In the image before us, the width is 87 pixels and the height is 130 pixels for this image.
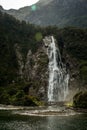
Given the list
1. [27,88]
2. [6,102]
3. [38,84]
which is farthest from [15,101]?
[38,84]

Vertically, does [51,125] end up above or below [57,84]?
→ below

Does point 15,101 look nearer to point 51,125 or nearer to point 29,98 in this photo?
point 29,98

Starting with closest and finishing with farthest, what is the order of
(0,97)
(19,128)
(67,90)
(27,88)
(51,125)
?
(19,128), (51,125), (0,97), (27,88), (67,90)

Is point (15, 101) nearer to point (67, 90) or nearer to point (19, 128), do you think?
point (67, 90)

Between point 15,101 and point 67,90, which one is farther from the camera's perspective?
point 67,90

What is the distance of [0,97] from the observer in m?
156

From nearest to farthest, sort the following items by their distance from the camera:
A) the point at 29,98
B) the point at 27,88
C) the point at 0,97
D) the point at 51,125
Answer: the point at 51,125 → the point at 29,98 → the point at 0,97 → the point at 27,88

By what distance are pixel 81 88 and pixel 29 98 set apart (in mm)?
59094

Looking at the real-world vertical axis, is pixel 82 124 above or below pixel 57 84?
below

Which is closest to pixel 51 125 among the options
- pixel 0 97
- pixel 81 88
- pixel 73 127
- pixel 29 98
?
pixel 73 127

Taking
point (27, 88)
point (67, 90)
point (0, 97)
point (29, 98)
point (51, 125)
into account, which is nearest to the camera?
point (51, 125)

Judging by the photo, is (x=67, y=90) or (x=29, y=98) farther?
(x=67, y=90)

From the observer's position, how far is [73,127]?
226 feet

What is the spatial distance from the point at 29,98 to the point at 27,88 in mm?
38914
